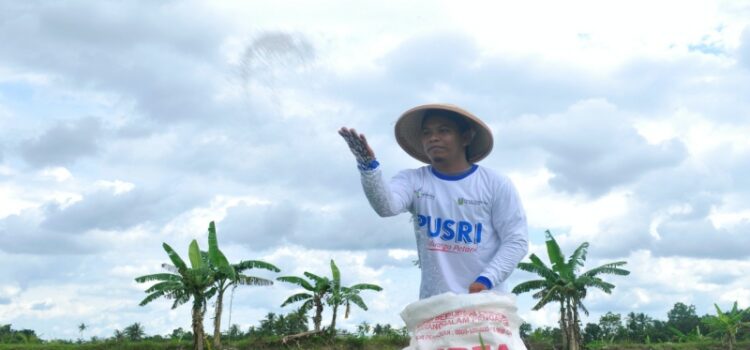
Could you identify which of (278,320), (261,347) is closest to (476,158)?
(261,347)

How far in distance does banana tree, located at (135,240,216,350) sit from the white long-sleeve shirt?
18019 mm

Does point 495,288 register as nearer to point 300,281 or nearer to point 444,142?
point 444,142

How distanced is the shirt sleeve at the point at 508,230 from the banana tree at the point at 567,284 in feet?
58.2

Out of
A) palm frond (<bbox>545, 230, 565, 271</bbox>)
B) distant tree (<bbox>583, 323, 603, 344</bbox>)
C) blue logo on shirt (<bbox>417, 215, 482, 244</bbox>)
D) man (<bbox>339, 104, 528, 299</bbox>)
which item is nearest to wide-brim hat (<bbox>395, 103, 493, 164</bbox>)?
man (<bbox>339, 104, 528, 299</bbox>)

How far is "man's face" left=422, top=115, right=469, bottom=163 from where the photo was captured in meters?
3.22

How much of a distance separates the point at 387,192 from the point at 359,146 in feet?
0.87

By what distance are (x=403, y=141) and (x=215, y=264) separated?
1828cm

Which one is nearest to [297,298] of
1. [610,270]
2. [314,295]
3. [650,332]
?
[314,295]

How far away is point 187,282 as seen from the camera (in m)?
20.9

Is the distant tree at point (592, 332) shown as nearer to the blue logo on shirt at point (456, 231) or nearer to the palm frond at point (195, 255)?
the palm frond at point (195, 255)

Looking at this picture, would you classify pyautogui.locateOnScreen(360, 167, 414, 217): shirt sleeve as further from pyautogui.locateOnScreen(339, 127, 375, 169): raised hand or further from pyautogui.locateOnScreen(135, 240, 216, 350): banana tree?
pyautogui.locateOnScreen(135, 240, 216, 350): banana tree

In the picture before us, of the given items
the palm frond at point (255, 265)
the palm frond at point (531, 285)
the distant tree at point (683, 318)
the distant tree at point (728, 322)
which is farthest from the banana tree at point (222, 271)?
the distant tree at point (683, 318)

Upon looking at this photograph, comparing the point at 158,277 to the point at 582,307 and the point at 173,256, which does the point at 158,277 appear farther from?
the point at 582,307

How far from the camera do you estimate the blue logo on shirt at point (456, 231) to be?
3113mm
